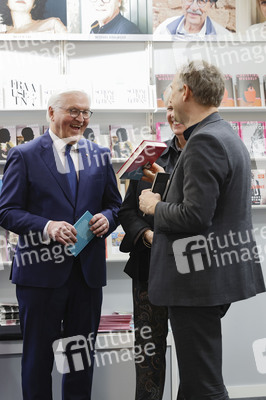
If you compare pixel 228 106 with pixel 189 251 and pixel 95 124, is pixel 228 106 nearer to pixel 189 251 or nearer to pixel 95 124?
pixel 95 124

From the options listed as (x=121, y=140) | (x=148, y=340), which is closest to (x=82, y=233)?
(x=148, y=340)

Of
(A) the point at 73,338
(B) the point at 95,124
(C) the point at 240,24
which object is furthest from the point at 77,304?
(C) the point at 240,24

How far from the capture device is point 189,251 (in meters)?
1.81

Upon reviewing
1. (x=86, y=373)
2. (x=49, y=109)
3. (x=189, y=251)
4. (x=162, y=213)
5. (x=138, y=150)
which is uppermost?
(x=49, y=109)

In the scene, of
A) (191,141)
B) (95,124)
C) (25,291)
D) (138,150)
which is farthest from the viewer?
(95,124)

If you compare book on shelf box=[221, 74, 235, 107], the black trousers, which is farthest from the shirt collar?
book on shelf box=[221, 74, 235, 107]

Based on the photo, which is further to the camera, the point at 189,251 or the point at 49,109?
the point at 49,109

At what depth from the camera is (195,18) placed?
3.87 metres

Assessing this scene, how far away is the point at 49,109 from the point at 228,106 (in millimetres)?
1712

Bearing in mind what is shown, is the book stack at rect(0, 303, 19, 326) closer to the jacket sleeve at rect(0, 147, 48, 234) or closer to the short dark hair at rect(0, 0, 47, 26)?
the jacket sleeve at rect(0, 147, 48, 234)

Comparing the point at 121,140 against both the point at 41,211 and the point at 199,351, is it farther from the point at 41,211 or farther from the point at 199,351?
the point at 199,351

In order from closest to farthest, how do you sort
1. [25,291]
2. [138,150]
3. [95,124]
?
[138,150] → [25,291] → [95,124]

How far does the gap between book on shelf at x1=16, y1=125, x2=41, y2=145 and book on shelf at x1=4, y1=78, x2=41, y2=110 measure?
5.8 inches

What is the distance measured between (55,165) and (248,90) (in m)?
→ 1.97
